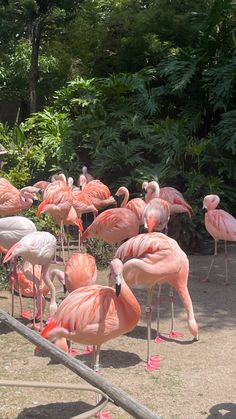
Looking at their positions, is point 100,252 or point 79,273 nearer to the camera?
point 79,273

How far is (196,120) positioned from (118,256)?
5.31 metres

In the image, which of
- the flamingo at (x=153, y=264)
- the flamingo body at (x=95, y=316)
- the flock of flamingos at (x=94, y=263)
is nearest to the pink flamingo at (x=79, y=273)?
the flock of flamingos at (x=94, y=263)

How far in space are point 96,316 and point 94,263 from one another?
1.12 m

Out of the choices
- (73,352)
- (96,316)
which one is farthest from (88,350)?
(96,316)

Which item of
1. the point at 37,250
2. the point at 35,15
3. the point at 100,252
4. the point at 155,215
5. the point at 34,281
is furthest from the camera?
the point at 35,15

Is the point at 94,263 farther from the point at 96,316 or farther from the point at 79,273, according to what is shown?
the point at 96,316

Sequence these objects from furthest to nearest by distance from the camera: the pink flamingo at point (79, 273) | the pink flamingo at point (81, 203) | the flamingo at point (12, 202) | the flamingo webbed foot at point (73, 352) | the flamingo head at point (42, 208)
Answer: the pink flamingo at point (81, 203) < the flamingo at point (12, 202) < the flamingo head at point (42, 208) < the pink flamingo at point (79, 273) < the flamingo webbed foot at point (73, 352)

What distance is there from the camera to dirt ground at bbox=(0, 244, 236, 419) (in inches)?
123

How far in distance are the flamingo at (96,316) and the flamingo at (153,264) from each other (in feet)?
1.55

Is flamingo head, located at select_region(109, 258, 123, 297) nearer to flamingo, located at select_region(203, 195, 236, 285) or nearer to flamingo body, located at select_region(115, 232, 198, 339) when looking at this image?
flamingo body, located at select_region(115, 232, 198, 339)

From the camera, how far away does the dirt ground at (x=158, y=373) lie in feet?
10.2

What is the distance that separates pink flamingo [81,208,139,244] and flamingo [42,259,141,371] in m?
1.95

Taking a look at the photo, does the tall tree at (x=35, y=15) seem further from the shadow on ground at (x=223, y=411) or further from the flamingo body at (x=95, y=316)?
the shadow on ground at (x=223, y=411)

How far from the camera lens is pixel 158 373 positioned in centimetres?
362
